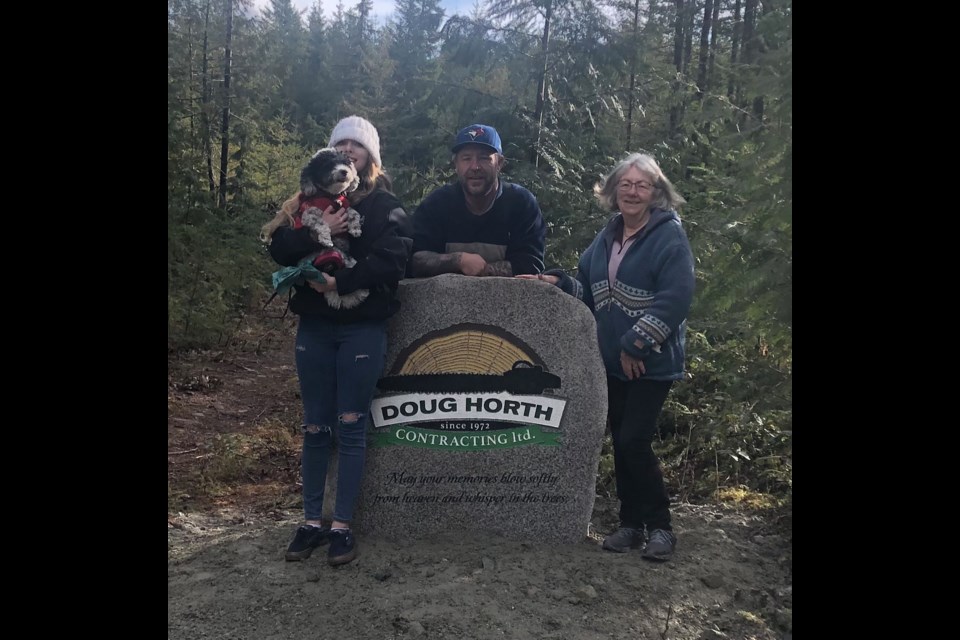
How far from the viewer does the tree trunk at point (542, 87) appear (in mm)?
8602

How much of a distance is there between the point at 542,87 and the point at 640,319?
5.90 metres

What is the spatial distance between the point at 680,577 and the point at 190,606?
2.65 meters

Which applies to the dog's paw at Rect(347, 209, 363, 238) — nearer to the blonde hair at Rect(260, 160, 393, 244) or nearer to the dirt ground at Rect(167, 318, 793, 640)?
the blonde hair at Rect(260, 160, 393, 244)

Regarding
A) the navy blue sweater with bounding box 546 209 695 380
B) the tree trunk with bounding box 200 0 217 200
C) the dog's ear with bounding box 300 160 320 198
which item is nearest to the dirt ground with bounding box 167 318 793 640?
the navy blue sweater with bounding box 546 209 695 380

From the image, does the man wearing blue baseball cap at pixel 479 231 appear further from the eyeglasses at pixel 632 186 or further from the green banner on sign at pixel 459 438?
the green banner on sign at pixel 459 438

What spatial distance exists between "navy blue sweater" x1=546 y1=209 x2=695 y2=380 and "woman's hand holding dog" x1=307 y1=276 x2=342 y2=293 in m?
1.55

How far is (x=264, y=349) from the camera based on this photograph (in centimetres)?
1139

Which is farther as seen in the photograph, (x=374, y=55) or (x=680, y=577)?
(x=374, y=55)

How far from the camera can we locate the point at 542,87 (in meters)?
8.92

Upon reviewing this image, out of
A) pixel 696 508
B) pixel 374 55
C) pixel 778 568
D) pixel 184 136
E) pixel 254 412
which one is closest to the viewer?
pixel 778 568

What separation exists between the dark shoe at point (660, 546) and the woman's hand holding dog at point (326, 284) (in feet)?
7.70

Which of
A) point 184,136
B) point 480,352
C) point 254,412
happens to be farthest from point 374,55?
point 480,352
